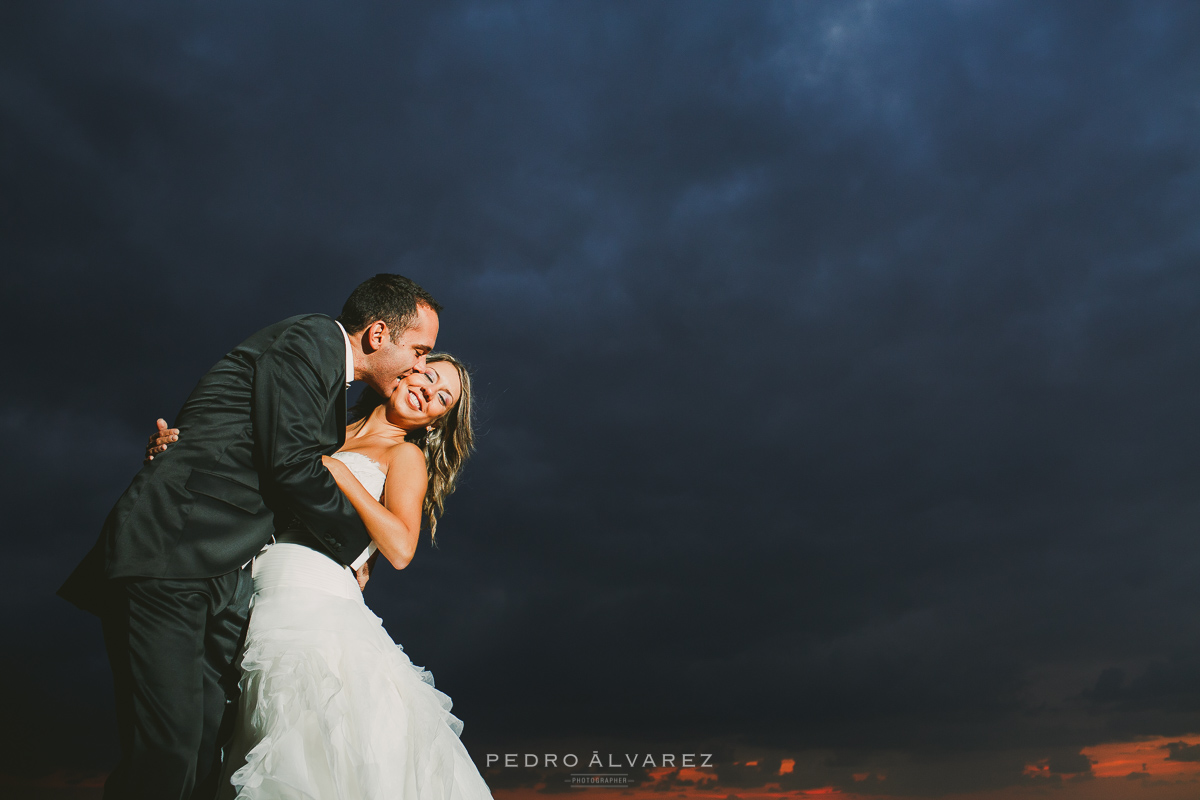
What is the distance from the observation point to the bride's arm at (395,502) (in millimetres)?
4652

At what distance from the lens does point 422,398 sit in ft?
19.4

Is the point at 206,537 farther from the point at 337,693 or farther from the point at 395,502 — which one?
the point at 395,502

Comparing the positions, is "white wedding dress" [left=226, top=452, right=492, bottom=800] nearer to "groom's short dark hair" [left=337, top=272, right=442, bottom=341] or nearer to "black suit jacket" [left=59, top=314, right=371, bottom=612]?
"black suit jacket" [left=59, top=314, right=371, bottom=612]

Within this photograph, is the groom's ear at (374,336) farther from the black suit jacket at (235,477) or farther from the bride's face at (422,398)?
the bride's face at (422,398)

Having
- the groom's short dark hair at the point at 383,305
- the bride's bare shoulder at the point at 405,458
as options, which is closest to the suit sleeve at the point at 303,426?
the groom's short dark hair at the point at 383,305

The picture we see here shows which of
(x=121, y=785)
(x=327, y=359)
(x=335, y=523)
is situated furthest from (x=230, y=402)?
(x=121, y=785)

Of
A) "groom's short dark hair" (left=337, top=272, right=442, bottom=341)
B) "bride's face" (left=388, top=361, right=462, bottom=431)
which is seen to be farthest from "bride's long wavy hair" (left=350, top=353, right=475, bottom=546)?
"groom's short dark hair" (left=337, top=272, right=442, bottom=341)

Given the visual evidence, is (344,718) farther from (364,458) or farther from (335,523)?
(364,458)

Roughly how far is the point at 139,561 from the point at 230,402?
2.80 feet

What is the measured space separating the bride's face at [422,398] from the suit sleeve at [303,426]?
1.64 meters

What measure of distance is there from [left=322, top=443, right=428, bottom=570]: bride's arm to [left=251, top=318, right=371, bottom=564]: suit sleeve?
0.96 ft

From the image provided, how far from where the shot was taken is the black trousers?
137 inches

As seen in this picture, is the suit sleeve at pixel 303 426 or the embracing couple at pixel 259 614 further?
the suit sleeve at pixel 303 426

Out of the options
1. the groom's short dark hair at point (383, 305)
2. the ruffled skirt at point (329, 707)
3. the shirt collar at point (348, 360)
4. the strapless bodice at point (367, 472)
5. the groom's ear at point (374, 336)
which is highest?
the groom's short dark hair at point (383, 305)
